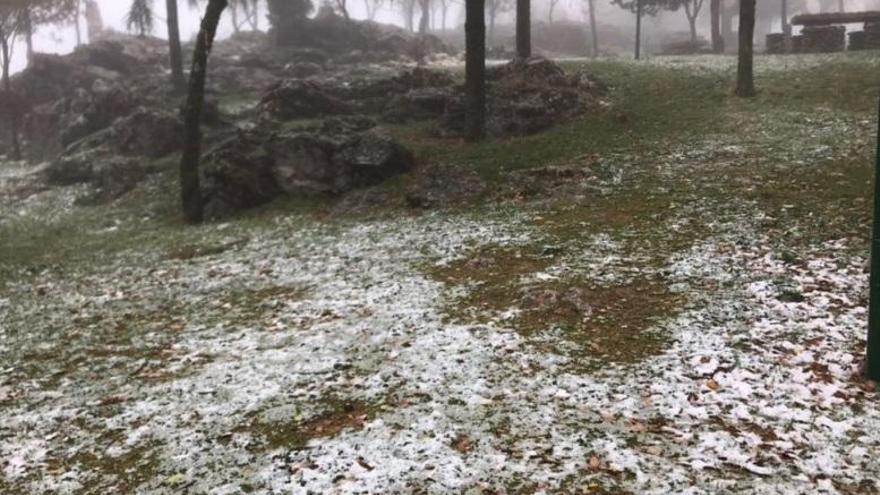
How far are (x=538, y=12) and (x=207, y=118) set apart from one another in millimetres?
132569

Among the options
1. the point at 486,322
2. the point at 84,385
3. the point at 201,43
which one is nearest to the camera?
the point at 84,385

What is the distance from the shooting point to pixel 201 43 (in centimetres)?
1769

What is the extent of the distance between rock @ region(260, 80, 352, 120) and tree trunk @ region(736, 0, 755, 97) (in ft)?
49.2

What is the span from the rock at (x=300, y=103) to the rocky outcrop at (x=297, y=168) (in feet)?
21.9

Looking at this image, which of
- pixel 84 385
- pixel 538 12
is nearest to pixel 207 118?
pixel 84 385

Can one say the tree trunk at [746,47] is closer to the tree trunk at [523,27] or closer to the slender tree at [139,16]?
the tree trunk at [523,27]

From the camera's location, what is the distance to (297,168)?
64.6 feet

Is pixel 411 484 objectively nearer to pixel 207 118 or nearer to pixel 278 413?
pixel 278 413

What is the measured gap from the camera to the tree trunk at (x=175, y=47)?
3206 centimetres

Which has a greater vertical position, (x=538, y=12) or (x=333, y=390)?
(x=538, y=12)

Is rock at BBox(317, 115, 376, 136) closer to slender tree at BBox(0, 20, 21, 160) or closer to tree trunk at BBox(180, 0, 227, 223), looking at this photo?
tree trunk at BBox(180, 0, 227, 223)

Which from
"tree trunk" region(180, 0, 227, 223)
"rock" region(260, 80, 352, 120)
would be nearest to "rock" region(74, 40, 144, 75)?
"rock" region(260, 80, 352, 120)

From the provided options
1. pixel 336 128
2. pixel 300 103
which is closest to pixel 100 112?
pixel 300 103

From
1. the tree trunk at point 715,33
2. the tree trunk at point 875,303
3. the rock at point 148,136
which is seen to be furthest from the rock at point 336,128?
the tree trunk at point 715,33
